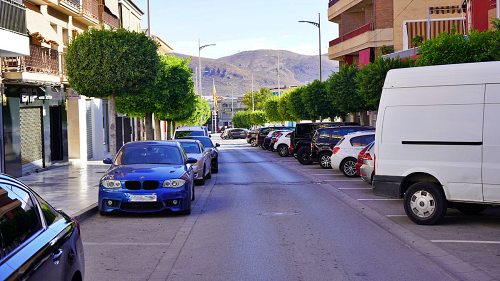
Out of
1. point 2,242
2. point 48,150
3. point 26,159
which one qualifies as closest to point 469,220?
point 2,242

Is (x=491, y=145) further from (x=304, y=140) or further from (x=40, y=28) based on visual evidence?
(x=304, y=140)

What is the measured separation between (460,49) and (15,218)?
1860 cm

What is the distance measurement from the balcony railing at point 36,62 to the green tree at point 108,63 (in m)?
1.67

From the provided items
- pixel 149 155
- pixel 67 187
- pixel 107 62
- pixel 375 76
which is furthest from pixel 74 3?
pixel 149 155

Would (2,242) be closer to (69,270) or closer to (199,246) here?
(69,270)

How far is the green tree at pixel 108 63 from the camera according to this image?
23.4 meters

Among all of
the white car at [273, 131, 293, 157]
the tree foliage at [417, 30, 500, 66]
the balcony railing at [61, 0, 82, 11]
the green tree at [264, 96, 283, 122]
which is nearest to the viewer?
the tree foliage at [417, 30, 500, 66]

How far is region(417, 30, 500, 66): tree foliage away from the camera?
20062 millimetres

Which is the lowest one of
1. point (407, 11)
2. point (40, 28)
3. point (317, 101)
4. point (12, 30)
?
point (317, 101)

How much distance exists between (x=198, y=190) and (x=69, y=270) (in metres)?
14.4

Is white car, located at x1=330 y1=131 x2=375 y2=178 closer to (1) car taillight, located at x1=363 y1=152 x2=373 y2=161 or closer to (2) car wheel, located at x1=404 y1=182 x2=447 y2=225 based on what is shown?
(1) car taillight, located at x1=363 y1=152 x2=373 y2=161

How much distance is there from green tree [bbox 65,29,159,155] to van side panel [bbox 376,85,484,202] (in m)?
13.2

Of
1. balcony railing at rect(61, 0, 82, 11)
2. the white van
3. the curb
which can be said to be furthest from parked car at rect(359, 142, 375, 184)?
balcony railing at rect(61, 0, 82, 11)

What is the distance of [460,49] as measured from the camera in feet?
67.5
